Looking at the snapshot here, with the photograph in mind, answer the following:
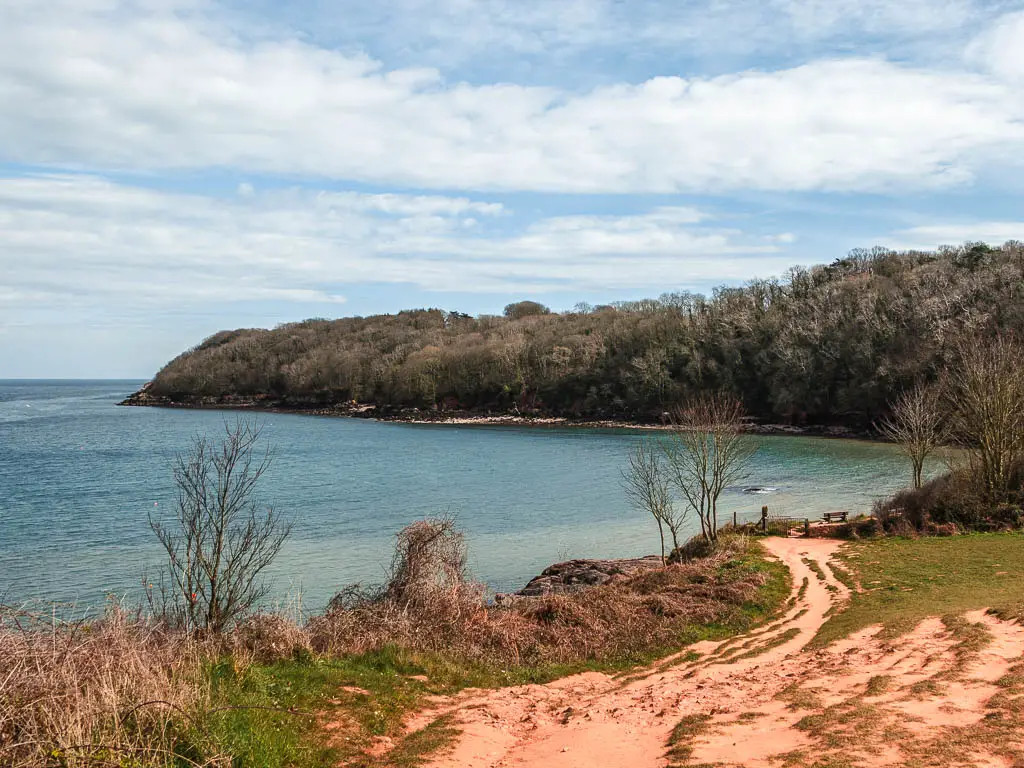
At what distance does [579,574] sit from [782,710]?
14.9m

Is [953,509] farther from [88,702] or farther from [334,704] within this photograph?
[88,702]

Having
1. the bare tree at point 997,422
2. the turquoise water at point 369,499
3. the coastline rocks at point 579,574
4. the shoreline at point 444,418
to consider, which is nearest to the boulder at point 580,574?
the coastline rocks at point 579,574

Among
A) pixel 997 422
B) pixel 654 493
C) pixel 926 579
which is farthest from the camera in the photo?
pixel 654 493

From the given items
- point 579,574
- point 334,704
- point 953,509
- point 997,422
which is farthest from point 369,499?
point 334,704

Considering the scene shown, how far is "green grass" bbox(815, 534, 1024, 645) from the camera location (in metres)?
17.0

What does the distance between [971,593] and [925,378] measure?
67.1 meters

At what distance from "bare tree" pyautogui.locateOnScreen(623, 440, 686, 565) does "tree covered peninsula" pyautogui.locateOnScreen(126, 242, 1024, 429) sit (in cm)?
3857

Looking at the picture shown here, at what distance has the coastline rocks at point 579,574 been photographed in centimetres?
2425

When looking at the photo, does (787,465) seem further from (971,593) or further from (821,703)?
(821,703)

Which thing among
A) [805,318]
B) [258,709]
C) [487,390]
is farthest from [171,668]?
[487,390]

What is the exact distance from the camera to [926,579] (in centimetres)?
2103

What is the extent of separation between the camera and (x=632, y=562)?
27672mm

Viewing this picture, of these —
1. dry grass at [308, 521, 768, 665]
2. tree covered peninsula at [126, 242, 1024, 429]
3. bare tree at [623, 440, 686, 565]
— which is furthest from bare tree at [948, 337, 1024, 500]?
tree covered peninsula at [126, 242, 1024, 429]

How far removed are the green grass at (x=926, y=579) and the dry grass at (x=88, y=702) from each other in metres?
13.5
